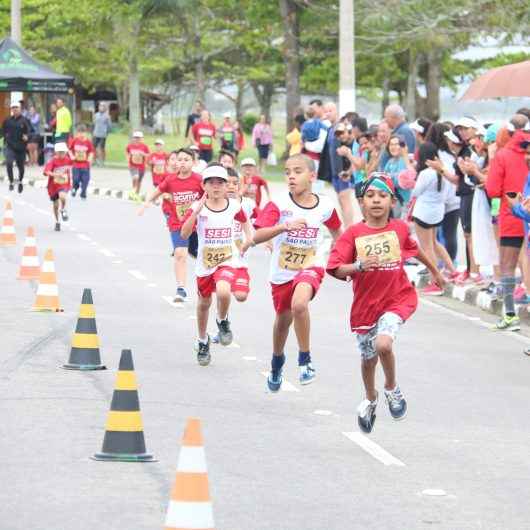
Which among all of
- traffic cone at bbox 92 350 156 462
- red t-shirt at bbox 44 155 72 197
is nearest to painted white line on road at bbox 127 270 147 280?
red t-shirt at bbox 44 155 72 197

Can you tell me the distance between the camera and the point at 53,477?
829 cm

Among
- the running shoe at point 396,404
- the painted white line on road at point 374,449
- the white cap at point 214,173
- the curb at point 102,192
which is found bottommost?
the curb at point 102,192

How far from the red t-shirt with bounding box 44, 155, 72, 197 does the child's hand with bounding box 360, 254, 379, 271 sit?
17570 mm

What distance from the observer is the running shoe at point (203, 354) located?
12789 mm

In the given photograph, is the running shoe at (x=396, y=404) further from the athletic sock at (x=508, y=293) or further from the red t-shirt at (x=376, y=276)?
the athletic sock at (x=508, y=293)

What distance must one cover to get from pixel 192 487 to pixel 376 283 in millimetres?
4100

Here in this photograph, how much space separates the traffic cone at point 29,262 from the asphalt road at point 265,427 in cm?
119

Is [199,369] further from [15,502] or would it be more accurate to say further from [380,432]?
[15,502]

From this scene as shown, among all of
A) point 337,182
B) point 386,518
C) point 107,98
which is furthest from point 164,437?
point 107,98

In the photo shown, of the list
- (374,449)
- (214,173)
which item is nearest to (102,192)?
(214,173)

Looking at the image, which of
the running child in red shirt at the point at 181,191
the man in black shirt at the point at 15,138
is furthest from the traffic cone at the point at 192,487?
the man in black shirt at the point at 15,138

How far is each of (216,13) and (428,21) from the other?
2676 cm

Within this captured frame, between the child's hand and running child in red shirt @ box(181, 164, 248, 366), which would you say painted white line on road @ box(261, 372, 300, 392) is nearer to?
running child in red shirt @ box(181, 164, 248, 366)

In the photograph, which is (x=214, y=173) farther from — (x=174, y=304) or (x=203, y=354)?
(x=174, y=304)
